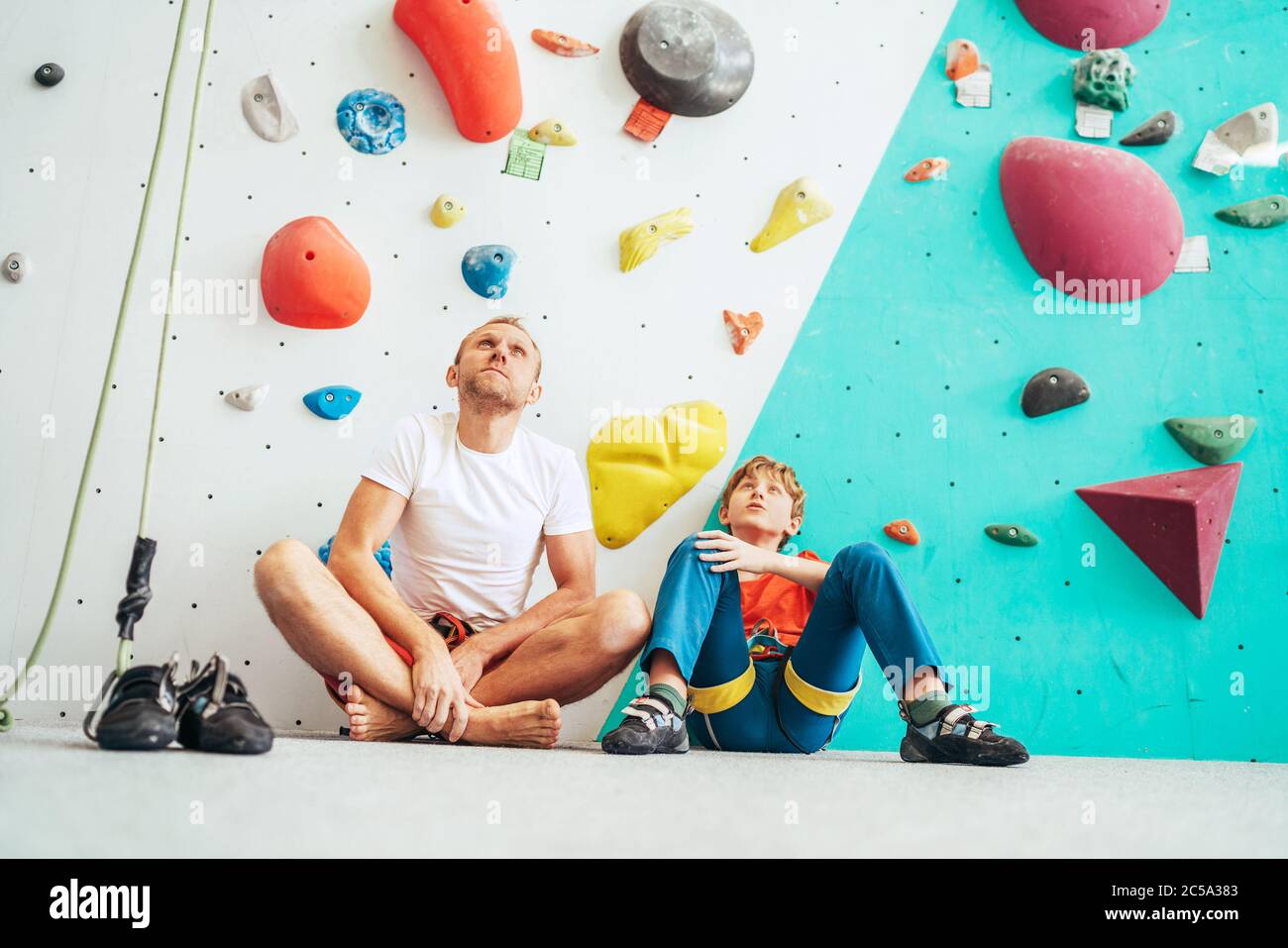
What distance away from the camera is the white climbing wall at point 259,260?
1.85 m

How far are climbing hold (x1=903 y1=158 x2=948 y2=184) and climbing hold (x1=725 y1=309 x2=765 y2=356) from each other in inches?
17.7

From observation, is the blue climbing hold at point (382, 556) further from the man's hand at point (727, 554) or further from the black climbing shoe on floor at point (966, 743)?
the black climbing shoe on floor at point (966, 743)

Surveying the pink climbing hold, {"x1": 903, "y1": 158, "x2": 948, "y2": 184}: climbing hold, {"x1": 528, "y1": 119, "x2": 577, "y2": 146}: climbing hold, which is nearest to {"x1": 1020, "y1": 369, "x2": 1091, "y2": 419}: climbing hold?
{"x1": 903, "y1": 158, "x2": 948, "y2": 184}: climbing hold

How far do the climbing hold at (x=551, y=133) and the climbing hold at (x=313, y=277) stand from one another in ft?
1.42

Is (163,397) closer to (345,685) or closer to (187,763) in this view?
(345,685)

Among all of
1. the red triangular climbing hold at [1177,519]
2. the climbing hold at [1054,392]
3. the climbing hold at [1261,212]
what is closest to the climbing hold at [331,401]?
the climbing hold at [1054,392]

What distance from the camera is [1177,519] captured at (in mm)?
1958

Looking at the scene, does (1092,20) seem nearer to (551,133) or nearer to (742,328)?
(742,328)

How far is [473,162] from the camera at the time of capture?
2.00 m

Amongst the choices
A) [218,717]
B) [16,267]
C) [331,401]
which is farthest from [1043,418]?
[16,267]

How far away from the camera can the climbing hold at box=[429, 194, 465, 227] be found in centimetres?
195

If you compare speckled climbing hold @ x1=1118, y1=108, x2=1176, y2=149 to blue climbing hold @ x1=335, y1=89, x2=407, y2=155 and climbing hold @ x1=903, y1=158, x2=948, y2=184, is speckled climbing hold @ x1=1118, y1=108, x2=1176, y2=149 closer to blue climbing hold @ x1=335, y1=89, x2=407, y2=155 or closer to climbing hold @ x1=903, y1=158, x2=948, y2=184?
climbing hold @ x1=903, y1=158, x2=948, y2=184

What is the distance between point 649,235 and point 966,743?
1.15 meters

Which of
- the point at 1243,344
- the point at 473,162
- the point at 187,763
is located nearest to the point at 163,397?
the point at 473,162
